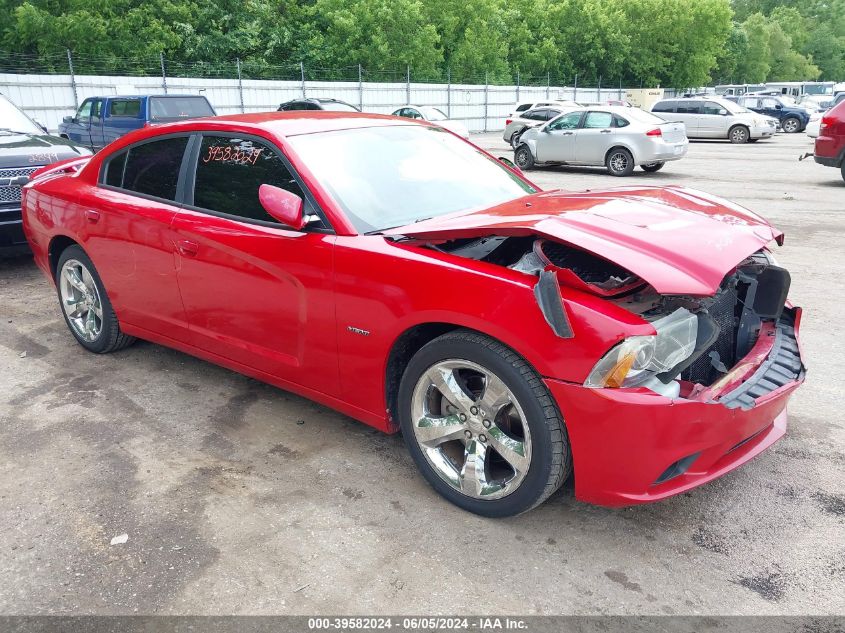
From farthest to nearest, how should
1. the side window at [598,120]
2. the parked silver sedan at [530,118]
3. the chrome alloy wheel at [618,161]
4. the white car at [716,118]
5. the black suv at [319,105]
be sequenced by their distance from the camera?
the white car at [716,118] → the parked silver sedan at [530,118] → the black suv at [319,105] → the side window at [598,120] → the chrome alloy wheel at [618,161]

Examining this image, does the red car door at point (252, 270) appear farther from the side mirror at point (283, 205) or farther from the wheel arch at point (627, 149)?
the wheel arch at point (627, 149)

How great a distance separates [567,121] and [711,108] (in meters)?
10.0

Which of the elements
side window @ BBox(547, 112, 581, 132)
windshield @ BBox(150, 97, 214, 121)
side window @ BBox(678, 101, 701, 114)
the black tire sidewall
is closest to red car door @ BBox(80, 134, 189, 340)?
the black tire sidewall

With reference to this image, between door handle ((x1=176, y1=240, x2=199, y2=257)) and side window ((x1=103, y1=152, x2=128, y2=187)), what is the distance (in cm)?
89

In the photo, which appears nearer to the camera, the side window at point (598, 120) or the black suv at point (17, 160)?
the black suv at point (17, 160)

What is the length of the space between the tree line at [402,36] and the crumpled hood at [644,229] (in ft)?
92.2

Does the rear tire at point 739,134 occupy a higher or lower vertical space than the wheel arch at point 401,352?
lower

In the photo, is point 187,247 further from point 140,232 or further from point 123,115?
point 123,115

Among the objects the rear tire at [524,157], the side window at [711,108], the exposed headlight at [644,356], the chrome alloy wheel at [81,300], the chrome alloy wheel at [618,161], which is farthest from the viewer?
the side window at [711,108]

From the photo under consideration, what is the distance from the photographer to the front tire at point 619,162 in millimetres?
16125

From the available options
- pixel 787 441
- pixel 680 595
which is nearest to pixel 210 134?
pixel 680 595

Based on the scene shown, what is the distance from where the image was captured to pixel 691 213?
3352 mm

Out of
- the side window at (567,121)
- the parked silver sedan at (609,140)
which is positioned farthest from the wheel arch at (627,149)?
the side window at (567,121)

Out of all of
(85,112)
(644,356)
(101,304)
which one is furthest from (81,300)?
(85,112)
